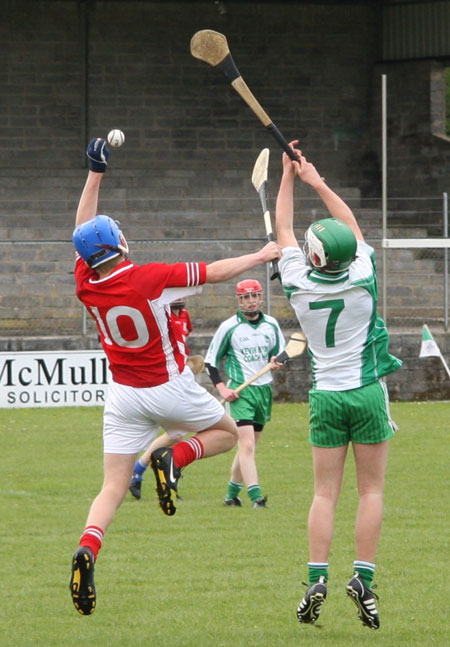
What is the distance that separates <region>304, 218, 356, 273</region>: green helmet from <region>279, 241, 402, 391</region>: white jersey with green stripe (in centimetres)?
9

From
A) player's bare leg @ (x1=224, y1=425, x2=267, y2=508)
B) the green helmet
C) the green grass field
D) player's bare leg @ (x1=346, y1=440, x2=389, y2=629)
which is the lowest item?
the green grass field

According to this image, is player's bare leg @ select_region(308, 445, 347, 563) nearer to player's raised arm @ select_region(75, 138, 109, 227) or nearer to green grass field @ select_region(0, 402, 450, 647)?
green grass field @ select_region(0, 402, 450, 647)

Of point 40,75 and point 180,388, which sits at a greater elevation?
point 40,75

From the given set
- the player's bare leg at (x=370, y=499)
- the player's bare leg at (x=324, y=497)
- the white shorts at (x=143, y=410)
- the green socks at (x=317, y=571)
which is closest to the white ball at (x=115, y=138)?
the white shorts at (x=143, y=410)

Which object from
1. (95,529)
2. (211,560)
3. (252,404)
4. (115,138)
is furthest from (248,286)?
(95,529)

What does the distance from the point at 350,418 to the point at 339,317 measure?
50 cm

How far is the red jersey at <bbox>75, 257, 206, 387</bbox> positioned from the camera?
6098 millimetres

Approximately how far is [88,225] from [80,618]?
215 centimetres

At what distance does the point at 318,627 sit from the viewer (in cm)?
636

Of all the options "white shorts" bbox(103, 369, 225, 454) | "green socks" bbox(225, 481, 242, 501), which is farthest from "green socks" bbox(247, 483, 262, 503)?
"white shorts" bbox(103, 369, 225, 454)

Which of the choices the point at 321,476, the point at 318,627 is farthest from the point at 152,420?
the point at 318,627

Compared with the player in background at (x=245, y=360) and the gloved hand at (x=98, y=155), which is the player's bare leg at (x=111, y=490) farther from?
the player in background at (x=245, y=360)

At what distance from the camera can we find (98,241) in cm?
607

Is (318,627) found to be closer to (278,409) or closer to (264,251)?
(264,251)
